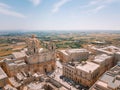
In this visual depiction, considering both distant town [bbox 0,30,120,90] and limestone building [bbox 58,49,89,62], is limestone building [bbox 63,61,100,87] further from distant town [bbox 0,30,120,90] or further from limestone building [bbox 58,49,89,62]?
limestone building [bbox 58,49,89,62]

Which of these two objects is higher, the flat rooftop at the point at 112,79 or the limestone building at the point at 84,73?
the flat rooftop at the point at 112,79

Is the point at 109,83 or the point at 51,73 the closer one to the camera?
the point at 109,83

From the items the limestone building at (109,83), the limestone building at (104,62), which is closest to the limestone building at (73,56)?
the limestone building at (104,62)

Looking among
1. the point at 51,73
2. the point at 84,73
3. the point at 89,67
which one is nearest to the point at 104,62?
the point at 89,67

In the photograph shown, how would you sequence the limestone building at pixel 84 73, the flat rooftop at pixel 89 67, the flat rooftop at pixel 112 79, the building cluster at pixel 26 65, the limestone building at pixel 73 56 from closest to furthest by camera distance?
the flat rooftop at pixel 112 79
the limestone building at pixel 84 73
the flat rooftop at pixel 89 67
the building cluster at pixel 26 65
the limestone building at pixel 73 56

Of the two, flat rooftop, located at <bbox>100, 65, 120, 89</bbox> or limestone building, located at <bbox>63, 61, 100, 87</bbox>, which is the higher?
flat rooftop, located at <bbox>100, 65, 120, 89</bbox>

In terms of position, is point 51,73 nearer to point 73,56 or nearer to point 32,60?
point 32,60

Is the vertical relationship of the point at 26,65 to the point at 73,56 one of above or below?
above

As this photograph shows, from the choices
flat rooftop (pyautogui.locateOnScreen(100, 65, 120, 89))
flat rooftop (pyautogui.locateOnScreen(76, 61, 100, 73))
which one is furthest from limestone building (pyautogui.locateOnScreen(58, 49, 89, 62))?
flat rooftop (pyautogui.locateOnScreen(100, 65, 120, 89))

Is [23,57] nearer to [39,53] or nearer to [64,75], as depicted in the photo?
[39,53]

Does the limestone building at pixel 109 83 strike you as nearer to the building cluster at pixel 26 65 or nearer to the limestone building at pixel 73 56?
the building cluster at pixel 26 65

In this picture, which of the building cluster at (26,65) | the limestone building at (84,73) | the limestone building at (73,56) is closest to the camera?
the limestone building at (84,73)

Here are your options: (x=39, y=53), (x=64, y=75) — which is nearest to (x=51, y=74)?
(x=64, y=75)
